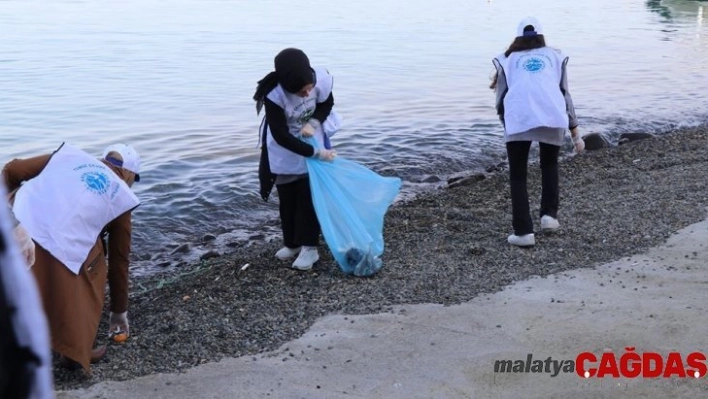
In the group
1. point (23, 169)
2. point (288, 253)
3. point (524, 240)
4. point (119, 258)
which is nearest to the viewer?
point (23, 169)

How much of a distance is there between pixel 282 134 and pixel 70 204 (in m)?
1.80

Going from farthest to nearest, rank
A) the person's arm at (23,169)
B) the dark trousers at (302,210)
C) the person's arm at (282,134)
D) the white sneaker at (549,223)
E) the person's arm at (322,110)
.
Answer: the white sneaker at (549,223) < the dark trousers at (302,210) < the person's arm at (322,110) < the person's arm at (282,134) < the person's arm at (23,169)

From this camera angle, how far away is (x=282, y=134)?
5.79 metres

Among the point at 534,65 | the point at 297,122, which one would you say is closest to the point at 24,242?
the point at 297,122

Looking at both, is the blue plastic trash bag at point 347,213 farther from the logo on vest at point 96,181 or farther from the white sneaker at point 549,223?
the logo on vest at point 96,181

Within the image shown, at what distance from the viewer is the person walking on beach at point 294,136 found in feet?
18.6

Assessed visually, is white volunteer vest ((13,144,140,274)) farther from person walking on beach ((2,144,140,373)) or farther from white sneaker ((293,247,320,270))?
white sneaker ((293,247,320,270))

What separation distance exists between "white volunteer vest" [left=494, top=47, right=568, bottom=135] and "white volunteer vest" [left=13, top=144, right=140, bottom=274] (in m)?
3.01


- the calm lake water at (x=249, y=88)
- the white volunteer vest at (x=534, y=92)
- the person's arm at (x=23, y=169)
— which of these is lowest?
the calm lake water at (x=249, y=88)

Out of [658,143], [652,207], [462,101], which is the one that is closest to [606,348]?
[652,207]

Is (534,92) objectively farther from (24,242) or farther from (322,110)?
(24,242)

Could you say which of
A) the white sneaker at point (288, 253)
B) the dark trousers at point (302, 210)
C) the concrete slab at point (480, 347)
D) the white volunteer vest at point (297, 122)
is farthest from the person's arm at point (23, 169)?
the white sneaker at point (288, 253)

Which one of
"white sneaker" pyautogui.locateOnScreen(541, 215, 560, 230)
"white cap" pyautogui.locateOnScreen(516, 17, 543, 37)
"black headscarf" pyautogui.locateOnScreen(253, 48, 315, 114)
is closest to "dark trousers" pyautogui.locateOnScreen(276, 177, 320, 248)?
"black headscarf" pyautogui.locateOnScreen(253, 48, 315, 114)

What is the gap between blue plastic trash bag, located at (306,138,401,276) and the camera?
5.80 m
